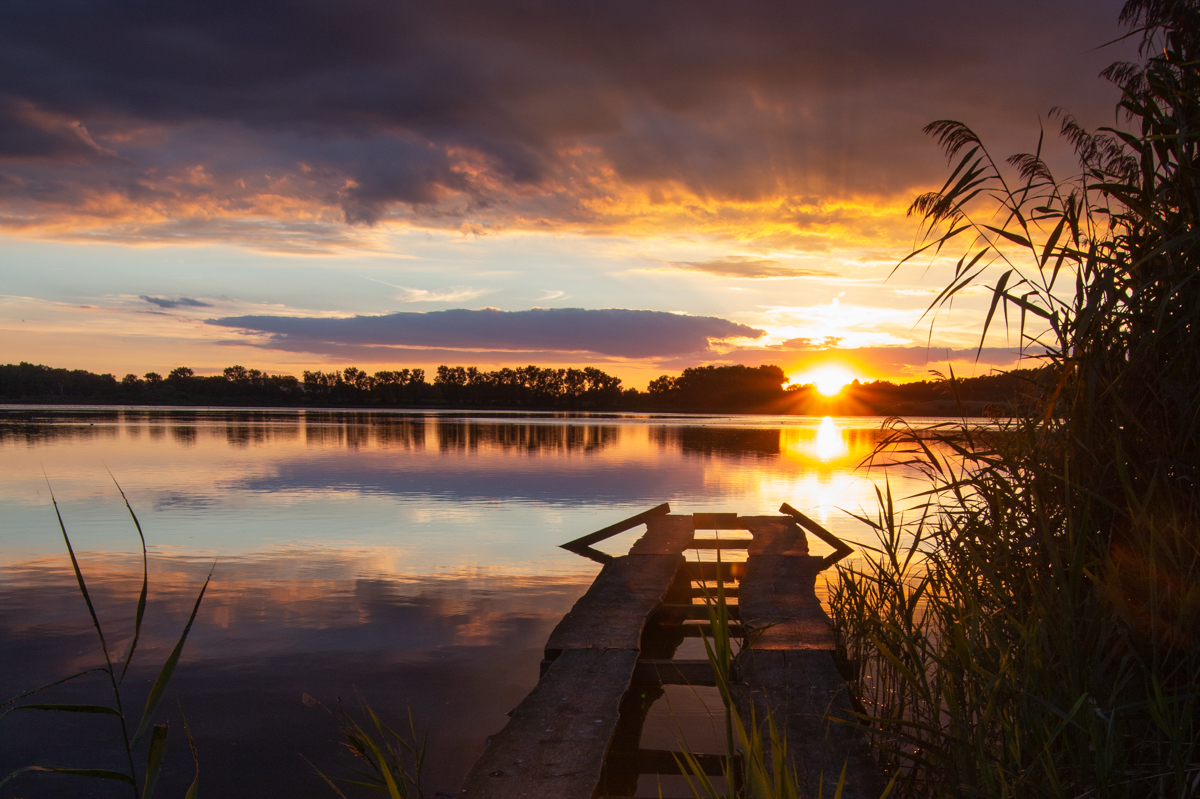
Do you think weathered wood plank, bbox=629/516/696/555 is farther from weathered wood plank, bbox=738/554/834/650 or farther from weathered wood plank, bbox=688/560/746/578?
weathered wood plank, bbox=738/554/834/650

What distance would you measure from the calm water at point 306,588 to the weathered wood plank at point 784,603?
1028 mm

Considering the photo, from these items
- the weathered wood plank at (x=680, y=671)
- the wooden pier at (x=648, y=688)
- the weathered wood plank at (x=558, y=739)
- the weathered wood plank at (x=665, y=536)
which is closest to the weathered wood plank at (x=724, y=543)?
the weathered wood plank at (x=665, y=536)

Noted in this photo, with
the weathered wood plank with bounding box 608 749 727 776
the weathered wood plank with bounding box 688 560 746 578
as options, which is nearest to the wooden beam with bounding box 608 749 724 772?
the weathered wood plank with bounding box 608 749 727 776

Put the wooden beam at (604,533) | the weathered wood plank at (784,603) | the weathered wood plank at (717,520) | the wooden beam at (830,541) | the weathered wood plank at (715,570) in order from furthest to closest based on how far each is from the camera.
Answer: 1. the weathered wood plank at (717,520)
2. the wooden beam at (604,533)
3. the wooden beam at (830,541)
4. the weathered wood plank at (715,570)
5. the weathered wood plank at (784,603)

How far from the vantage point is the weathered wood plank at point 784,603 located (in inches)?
236

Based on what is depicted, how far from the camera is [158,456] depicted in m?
25.6

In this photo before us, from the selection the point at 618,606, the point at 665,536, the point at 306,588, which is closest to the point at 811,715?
the point at 618,606

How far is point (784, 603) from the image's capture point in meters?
7.42

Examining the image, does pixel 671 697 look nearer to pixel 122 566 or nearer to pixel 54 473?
pixel 122 566

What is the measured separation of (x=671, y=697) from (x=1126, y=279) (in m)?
4.55

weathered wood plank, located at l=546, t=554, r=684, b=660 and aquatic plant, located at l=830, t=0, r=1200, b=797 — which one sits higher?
aquatic plant, located at l=830, t=0, r=1200, b=797

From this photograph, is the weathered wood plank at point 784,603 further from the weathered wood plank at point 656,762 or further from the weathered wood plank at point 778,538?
the weathered wood plank at point 656,762

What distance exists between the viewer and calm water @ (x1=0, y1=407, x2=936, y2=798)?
5.23 meters

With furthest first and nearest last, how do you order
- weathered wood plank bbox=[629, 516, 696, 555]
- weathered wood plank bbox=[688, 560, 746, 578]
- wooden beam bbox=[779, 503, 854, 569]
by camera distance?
wooden beam bbox=[779, 503, 854, 569]
weathered wood plank bbox=[688, 560, 746, 578]
weathered wood plank bbox=[629, 516, 696, 555]
